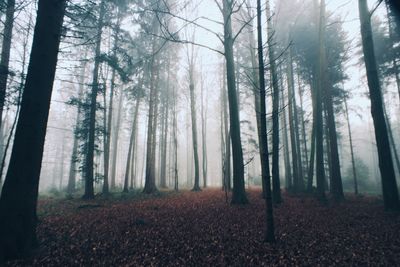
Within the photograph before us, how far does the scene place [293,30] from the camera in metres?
14.9

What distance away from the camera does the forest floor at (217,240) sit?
13.1 feet

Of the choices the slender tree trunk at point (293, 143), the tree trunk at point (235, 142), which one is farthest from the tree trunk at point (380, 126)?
the slender tree trunk at point (293, 143)

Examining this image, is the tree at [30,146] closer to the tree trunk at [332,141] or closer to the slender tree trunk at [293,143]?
the tree trunk at [332,141]

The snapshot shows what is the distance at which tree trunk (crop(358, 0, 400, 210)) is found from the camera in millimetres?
7512

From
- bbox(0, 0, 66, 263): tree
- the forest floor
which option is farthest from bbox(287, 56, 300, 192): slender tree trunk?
bbox(0, 0, 66, 263): tree

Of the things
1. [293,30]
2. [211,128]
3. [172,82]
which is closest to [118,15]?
[172,82]

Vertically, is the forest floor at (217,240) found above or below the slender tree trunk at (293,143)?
below

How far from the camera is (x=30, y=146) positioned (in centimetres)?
424

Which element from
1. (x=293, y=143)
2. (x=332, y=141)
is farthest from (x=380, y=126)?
(x=293, y=143)

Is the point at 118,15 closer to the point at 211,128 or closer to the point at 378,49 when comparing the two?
the point at 378,49

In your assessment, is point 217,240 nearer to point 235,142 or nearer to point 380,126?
point 235,142

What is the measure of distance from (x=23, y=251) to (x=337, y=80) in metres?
21.4

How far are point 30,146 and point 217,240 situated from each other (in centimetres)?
480

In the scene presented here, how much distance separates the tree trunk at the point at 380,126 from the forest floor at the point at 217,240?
85 cm
